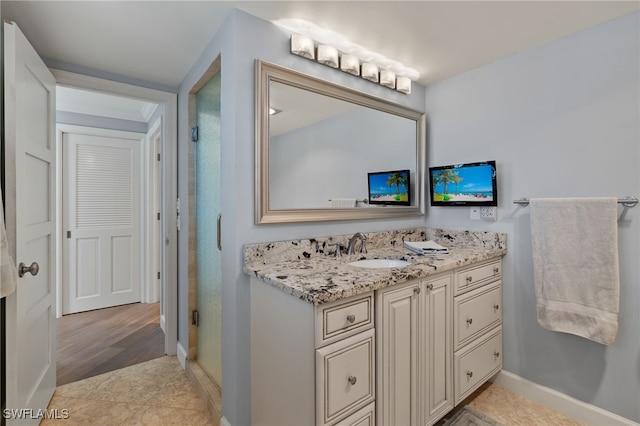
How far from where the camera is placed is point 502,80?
6.70ft

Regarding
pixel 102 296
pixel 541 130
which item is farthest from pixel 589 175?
pixel 102 296

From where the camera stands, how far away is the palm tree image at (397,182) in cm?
227

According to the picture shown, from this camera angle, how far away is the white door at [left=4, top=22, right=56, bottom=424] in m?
1.33


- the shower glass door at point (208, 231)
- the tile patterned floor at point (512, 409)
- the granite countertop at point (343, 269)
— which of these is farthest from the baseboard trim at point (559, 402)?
the shower glass door at point (208, 231)

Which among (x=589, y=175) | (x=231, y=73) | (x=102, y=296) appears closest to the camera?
(x=231, y=73)

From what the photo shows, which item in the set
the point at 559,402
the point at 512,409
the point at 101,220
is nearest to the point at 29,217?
the point at 101,220

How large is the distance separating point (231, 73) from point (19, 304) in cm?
145

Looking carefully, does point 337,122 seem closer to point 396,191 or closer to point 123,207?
point 396,191

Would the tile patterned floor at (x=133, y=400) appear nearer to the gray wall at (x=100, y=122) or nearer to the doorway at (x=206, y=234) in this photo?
the doorway at (x=206, y=234)

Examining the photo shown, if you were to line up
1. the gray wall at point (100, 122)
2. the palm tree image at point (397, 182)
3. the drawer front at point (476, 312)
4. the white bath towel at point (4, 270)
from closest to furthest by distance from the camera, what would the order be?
1. the white bath towel at point (4, 270)
2. the drawer front at point (476, 312)
3. the palm tree image at point (397, 182)
4. the gray wall at point (100, 122)

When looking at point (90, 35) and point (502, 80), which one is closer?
point (90, 35)

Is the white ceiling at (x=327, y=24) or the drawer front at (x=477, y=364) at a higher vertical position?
the white ceiling at (x=327, y=24)

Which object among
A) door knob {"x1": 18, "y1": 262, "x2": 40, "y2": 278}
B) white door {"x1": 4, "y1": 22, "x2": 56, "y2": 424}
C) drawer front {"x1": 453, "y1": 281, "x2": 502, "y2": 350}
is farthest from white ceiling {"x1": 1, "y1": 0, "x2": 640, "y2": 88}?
drawer front {"x1": 453, "y1": 281, "x2": 502, "y2": 350}

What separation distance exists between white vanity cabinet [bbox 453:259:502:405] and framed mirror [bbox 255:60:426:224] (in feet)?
2.27
